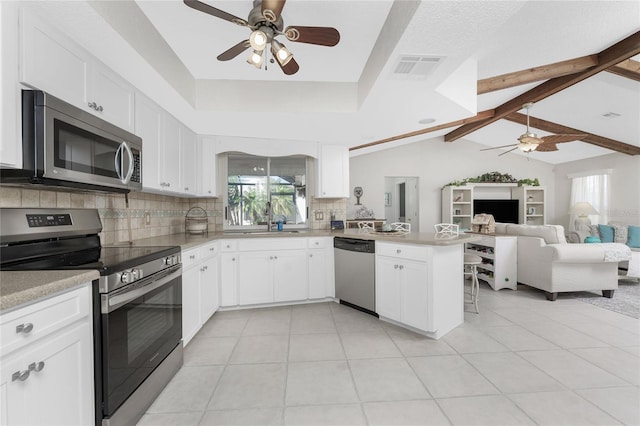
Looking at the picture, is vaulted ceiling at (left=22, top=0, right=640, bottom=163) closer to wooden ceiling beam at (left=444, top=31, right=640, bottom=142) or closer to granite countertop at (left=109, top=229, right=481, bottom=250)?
wooden ceiling beam at (left=444, top=31, right=640, bottom=142)

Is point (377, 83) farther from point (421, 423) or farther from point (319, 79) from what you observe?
point (421, 423)

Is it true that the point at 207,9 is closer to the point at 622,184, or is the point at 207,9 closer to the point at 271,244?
the point at 271,244

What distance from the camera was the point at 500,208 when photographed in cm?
697

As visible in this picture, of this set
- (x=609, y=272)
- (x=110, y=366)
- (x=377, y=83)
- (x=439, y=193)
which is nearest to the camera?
(x=110, y=366)

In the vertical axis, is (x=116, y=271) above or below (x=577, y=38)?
below

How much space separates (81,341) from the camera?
117 cm

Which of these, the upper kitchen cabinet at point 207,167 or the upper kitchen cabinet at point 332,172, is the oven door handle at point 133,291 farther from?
the upper kitchen cabinet at point 332,172

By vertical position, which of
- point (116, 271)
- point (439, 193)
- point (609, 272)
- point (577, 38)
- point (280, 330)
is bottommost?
point (280, 330)

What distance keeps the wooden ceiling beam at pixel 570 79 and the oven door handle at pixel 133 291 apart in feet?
16.4

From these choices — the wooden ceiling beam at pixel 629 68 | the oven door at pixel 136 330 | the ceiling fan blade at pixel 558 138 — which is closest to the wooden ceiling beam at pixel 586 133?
the ceiling fan blade at pixel 558 138

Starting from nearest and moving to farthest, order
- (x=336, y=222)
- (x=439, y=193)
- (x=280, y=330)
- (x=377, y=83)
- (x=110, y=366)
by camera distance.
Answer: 1. (x=110, y=366)
2. (x=377, y=83)
3. (x=280, y=330)
4. (x=336, y=222)
5. (x=439, y=193)

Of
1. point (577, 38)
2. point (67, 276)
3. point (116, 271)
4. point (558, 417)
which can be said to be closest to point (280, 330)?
point (116, 271)

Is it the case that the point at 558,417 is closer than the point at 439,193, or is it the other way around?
the point at 558,417

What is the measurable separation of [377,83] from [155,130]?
77.4 inches
